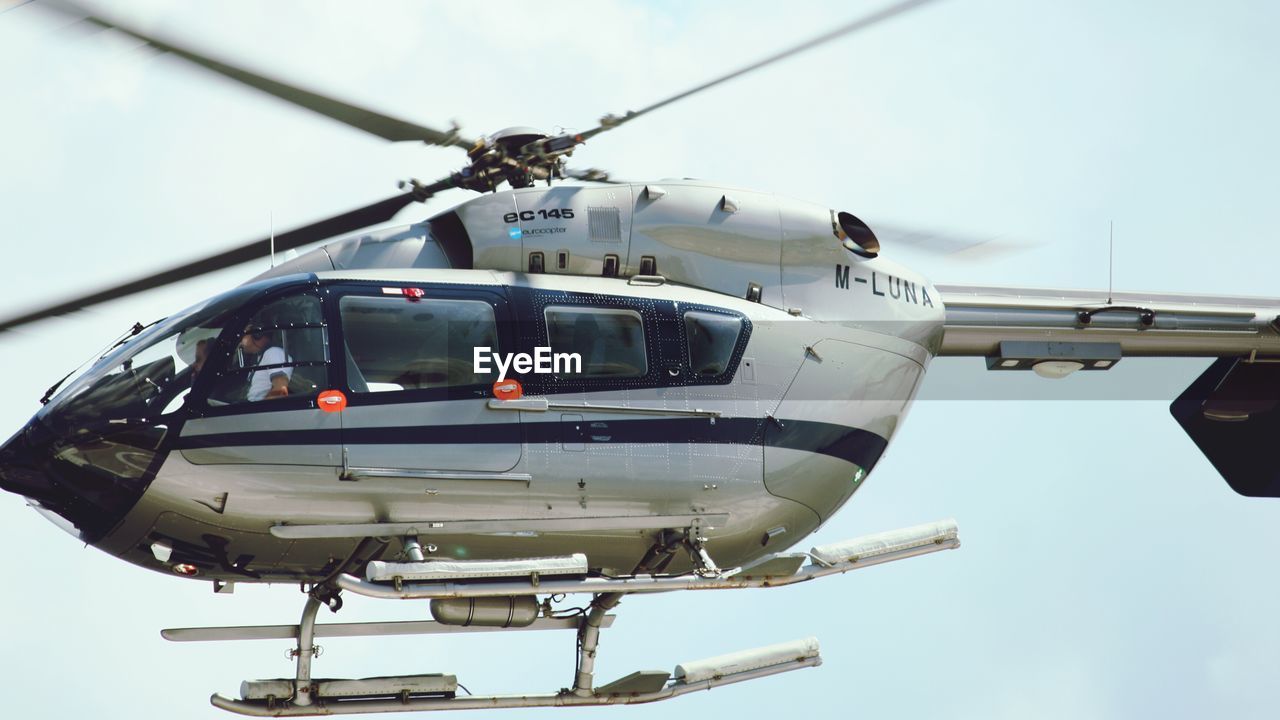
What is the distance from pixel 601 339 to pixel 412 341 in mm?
1333

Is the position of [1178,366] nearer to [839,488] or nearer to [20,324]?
[839,488]

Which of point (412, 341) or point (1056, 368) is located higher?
point (1056, 368)

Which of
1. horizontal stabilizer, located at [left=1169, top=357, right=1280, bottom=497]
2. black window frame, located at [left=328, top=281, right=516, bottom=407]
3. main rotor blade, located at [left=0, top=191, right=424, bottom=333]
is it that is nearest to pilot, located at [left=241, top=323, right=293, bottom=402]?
black window frame, located at [left=328, top=281, right=516, bottom=407]

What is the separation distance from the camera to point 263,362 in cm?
1033

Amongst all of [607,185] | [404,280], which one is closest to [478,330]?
[404,280]

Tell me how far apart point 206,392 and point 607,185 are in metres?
3.30

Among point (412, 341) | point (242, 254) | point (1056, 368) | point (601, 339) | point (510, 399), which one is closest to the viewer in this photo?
point (412, 341)

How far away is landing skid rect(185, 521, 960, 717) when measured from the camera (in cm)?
1051

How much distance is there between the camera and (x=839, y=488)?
12.1m

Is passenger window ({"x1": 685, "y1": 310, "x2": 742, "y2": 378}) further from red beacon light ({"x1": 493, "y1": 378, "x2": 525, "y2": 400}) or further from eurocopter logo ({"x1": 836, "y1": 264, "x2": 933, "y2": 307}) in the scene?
red beacon light ({"x1": 493, "y1": 378, "x2": 525, "y2": 400})

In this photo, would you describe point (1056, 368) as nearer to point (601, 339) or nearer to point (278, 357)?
point (601, 339)

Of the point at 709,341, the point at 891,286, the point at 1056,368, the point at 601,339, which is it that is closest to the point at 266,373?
the point at 601,339

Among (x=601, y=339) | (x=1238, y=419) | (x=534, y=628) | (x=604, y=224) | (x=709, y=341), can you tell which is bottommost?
(x=534, y=628)

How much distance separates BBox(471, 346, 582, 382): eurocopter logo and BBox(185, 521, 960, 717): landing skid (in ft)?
4.09
